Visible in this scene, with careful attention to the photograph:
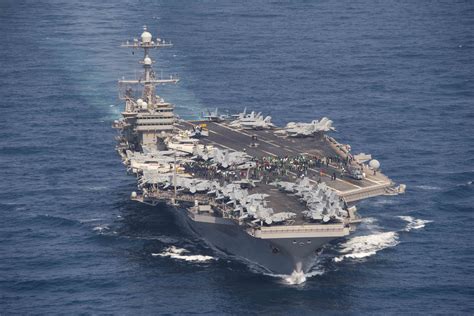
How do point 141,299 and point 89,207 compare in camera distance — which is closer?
point 141,299

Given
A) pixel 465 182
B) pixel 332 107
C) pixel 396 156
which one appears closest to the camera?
pixel 465 182

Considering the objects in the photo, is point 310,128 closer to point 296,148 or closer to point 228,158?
point 296,148

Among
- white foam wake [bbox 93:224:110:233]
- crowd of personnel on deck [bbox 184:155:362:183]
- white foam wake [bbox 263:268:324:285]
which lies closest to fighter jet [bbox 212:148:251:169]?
crowd of personnel on deck [bbox 184:155:362:183]

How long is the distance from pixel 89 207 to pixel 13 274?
17.3 meters

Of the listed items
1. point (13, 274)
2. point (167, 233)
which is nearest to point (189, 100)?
point (167, 233)

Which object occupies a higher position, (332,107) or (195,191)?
(332,107)

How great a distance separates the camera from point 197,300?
90062 mm

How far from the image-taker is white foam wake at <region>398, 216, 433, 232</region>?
344 ft

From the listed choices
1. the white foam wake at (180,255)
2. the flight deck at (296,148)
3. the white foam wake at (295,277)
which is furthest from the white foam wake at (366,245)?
the white foam wake at (180,255)

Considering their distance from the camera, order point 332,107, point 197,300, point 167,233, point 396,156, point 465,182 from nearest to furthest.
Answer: point 197,300 < point 167,233 < point 465,182 < point 396,156 < point 332,107

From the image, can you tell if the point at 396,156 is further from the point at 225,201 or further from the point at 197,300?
the point at 197,300

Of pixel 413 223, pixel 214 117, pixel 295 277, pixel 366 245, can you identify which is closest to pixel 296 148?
pixel 214 117

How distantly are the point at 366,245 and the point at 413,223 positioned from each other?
680 cm

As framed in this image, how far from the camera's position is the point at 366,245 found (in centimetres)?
10119
